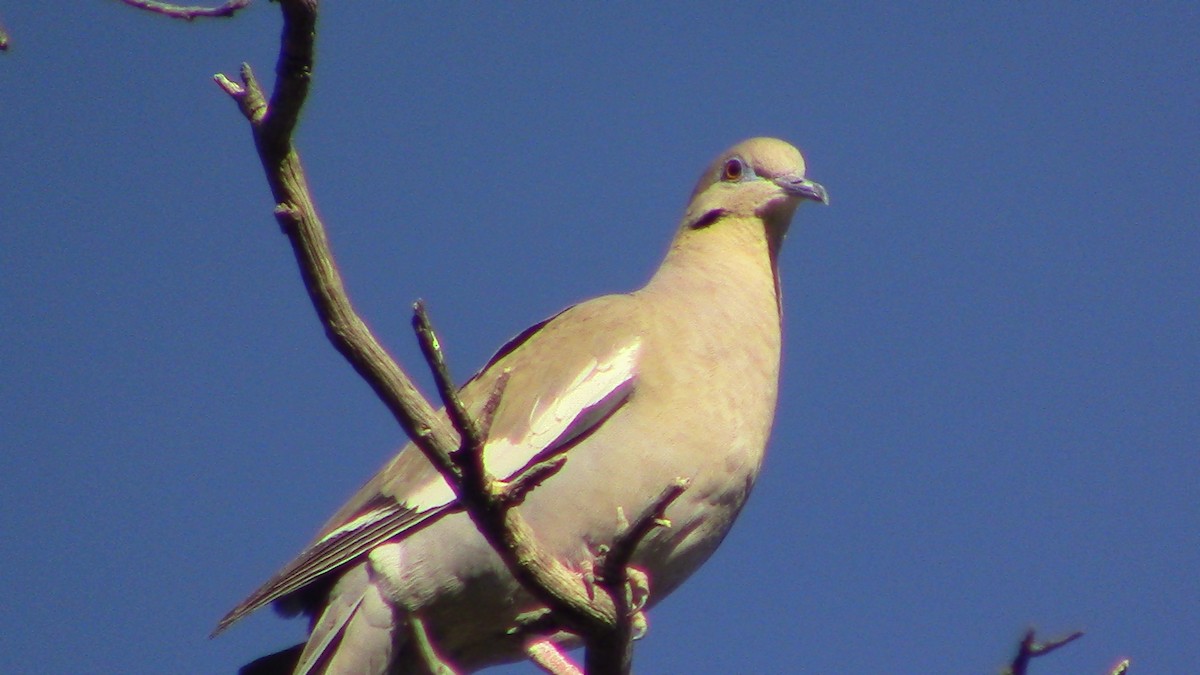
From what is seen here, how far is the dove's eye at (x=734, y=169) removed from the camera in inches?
238

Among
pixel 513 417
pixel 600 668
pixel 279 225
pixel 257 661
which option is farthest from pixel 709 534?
pixel 279 225

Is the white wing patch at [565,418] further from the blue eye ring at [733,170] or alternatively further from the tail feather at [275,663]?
the blue eye ring at [733,170]

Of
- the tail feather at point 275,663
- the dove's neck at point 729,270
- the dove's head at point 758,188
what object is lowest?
the tail feather at point 275,663

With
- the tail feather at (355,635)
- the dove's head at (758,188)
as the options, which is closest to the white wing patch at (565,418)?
the tail feather at (355,635)

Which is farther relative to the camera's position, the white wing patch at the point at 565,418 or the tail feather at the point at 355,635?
the white wing patch at the point at 565,418

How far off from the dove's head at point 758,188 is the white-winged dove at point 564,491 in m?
0.87

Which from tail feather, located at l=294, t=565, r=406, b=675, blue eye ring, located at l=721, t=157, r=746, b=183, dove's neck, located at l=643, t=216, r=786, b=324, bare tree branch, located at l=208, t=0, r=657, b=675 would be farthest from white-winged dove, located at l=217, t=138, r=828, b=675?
bare tree branch, located at l=208, t=0, r=657, b=675

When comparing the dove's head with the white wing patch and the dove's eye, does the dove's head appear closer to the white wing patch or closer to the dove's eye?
the dove's eye

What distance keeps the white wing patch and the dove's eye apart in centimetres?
151

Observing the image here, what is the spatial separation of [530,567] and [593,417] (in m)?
1.44

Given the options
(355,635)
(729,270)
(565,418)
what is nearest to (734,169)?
(729,270)

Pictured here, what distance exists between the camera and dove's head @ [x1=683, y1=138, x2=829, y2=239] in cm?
590

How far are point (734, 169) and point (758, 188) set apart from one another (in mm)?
173

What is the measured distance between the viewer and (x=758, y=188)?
19.5ft
